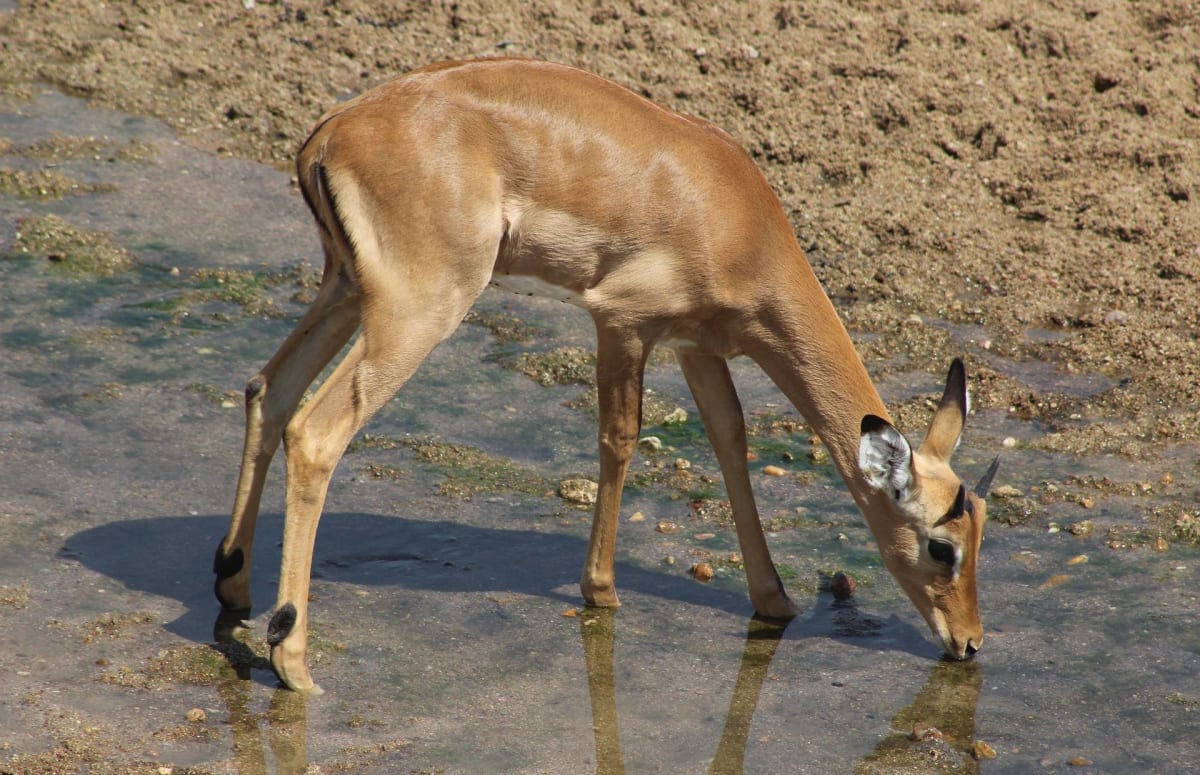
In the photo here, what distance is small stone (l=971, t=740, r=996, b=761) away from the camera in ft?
16.1

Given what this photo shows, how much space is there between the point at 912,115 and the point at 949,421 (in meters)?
5.15

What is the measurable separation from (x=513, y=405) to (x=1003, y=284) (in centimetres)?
338

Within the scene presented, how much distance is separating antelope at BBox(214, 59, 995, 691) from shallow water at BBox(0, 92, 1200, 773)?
273 millimetres

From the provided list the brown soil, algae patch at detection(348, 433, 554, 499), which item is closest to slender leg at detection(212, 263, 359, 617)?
algae patch at detection(348, 433, 554, 499)

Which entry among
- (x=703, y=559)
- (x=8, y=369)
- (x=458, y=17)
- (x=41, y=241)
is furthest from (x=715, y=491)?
(x=458, y=17)

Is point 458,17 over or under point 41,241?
over

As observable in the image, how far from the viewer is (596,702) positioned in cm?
520

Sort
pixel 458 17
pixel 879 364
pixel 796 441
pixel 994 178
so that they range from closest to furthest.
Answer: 1. pixel 796 441
2. pixel 879 364
3. pixel 994 178
4. pixel 458 17

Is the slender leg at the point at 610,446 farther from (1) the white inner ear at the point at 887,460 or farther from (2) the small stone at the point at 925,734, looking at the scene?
(2) the small stone at the point at 925,734

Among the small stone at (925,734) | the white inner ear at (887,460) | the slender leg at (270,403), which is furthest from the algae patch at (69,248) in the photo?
the small stone at (925,734)

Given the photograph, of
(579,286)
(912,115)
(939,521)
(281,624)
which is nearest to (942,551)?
(939,521)

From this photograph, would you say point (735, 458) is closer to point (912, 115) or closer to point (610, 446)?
point (610, 446)

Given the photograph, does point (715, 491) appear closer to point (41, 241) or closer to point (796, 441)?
point (796, 441)

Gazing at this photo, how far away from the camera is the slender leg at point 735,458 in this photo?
5.88m
